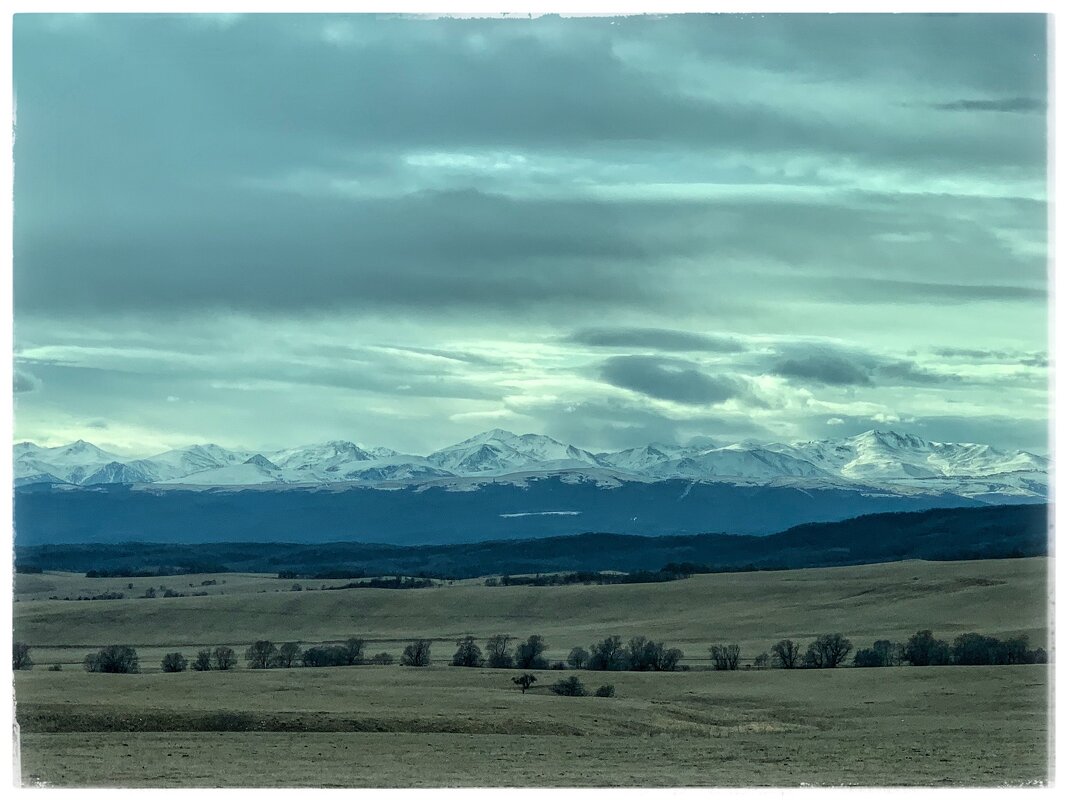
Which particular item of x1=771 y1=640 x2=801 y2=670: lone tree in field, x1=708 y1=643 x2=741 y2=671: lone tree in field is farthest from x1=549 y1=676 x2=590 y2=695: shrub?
x1=771 y1=640 x2=801 y2=670: lone tree in field

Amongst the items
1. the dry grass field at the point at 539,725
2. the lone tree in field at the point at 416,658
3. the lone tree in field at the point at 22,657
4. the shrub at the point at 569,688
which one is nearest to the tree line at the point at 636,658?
the lone tree in field at the point at 416,658

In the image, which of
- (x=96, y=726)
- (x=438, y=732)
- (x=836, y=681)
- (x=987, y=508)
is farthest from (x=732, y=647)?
(x=987, y=508)

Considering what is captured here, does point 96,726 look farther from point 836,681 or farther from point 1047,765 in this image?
point 836,681

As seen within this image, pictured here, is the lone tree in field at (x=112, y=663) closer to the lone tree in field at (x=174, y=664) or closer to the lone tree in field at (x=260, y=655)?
the lone tree in field at (x=174, y=664)

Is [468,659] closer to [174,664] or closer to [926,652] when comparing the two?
[174,664]

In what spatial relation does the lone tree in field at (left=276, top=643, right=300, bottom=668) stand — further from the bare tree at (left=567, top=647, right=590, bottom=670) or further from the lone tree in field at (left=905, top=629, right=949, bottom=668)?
the lone tree in field at (left=905, top=629, right=949, bottom=668)
